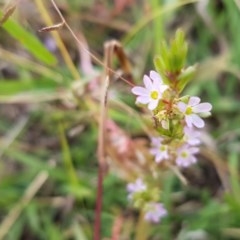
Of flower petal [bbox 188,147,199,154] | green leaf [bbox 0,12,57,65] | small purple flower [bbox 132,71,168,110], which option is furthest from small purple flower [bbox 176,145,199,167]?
green leaf [bbox 0,12,57,65]

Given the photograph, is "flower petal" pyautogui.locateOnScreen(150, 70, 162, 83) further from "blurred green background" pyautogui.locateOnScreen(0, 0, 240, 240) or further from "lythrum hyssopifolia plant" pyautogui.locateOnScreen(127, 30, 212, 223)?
"blurred green background" pyautogui.locateOnScreen(0, 0, 240, 240)

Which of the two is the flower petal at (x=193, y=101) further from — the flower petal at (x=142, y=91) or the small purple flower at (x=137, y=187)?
the small purple flower at (x=137, y=187)

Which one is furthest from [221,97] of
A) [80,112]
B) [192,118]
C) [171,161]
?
[192,118]

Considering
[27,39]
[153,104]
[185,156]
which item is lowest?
[153,104]

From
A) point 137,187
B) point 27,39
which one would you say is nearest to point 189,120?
point 137,187

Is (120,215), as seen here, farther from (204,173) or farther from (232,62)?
(232,62)

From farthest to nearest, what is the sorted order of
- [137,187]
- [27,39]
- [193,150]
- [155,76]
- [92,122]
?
[92,122] < [27,39] < [137,187] < [193,150] < [155,76]

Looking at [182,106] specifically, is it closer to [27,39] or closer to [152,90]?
[152,90]

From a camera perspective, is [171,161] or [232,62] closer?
[171,161]
